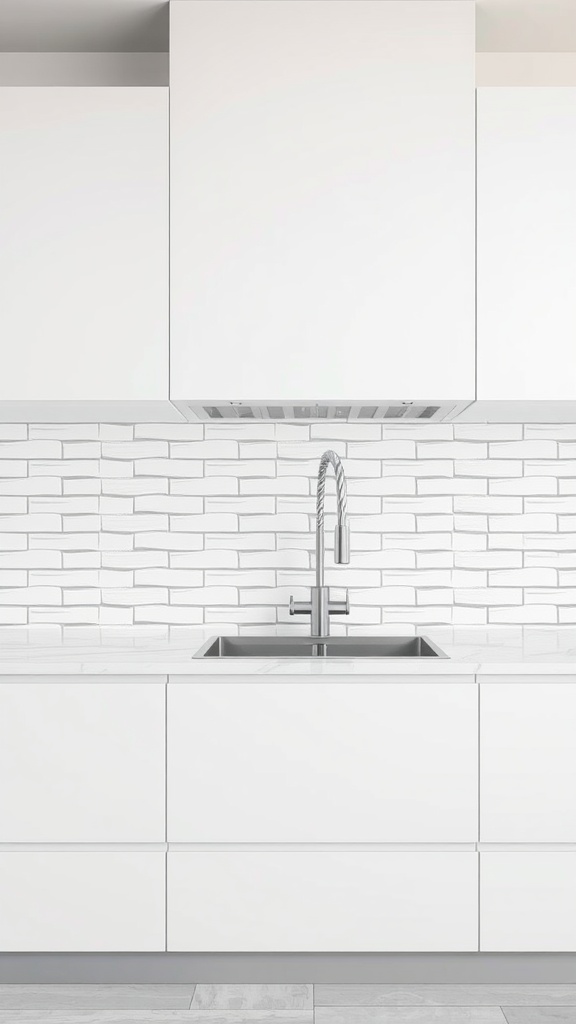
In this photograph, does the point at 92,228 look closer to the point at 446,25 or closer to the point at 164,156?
the point at 164,156

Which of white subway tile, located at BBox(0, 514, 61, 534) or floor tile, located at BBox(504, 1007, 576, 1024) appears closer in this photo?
floor tile, located at BBox(504, 1007, 576, 1024)

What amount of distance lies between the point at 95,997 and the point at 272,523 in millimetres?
1353

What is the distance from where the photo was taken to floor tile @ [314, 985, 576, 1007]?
6.76ft

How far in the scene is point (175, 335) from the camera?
89.4 inches

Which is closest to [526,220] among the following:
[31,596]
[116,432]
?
[116,432]

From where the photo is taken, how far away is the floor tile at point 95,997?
2.07 meters

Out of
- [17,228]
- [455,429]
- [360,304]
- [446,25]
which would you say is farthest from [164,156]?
[455,429]

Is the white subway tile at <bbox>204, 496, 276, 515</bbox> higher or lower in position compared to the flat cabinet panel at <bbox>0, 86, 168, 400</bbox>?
lower

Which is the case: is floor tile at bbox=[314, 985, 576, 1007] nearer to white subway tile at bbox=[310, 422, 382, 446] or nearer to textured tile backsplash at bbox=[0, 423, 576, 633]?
textured tile backsplash at bbox=[0, 423, 576, 633]

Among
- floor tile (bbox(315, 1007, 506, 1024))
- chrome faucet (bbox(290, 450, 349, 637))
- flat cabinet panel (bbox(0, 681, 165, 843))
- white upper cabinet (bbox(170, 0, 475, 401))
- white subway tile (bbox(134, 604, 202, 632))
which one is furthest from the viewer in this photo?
white subway tile (bbox(134, 604, 202, 632))

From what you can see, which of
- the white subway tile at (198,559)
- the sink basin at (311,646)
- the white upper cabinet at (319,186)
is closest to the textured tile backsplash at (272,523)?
the white subway tile at (198,559)

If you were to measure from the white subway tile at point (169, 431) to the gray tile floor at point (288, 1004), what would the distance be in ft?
4.97

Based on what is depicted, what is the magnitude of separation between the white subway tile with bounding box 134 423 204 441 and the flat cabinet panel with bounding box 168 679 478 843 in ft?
2.97

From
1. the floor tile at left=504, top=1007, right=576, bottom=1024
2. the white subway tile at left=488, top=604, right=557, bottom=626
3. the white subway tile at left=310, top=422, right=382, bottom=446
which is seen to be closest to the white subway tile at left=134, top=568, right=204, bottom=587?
the white subway tile at left=310, top=422, right=382, bottom=446
